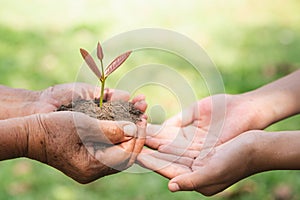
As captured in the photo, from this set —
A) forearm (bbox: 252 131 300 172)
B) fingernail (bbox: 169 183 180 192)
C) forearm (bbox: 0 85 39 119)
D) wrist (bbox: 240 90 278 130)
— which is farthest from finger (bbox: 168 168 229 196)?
forearm (bbox: 0 85 39 119)

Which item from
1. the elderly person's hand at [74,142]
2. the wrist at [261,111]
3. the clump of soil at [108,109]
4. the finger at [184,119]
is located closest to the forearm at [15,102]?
the clump of soil at [108,109]

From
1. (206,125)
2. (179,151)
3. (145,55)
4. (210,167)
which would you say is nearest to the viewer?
(210,167)

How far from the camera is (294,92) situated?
2.45m

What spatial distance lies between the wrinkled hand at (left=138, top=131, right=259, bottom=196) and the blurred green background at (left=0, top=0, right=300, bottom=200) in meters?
0.86

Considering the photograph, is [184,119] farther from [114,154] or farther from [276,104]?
[114,154]

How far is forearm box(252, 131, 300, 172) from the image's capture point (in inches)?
78.4

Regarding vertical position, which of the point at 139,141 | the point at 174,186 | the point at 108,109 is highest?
the point at 108,109

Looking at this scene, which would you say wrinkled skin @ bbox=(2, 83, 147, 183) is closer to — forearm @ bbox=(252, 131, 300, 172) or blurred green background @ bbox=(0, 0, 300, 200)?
forearm @ bbox=(252, 131, 300, 172)

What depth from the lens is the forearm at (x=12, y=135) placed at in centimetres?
194

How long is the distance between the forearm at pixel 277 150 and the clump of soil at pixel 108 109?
53cm

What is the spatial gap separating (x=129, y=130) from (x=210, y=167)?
361mm

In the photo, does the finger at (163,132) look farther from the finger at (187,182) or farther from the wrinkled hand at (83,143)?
the finger at (187,182)

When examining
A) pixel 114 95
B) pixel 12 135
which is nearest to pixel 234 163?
pixel 114 95

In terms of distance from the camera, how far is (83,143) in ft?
6.61
